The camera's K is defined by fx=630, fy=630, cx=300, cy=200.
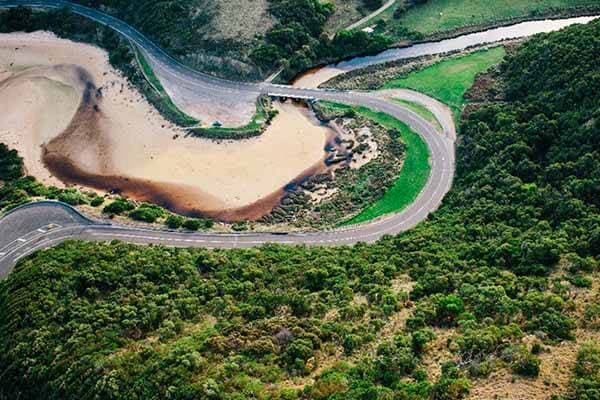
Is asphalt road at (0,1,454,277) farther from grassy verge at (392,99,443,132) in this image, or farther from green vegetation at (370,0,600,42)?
green vegetation at (370,0,600,42)

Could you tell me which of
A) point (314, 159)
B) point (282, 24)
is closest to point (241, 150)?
point (314, 159)

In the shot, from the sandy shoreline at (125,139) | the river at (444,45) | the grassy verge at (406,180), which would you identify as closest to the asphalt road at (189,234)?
the grassy verge at (406,180)

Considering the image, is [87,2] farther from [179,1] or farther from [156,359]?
[156,359]

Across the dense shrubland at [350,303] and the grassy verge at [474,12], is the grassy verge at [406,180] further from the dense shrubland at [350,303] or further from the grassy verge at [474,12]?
the grassy verge at [474,12]

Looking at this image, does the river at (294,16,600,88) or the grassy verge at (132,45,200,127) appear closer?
the grassy verge at (132,45,200,127)

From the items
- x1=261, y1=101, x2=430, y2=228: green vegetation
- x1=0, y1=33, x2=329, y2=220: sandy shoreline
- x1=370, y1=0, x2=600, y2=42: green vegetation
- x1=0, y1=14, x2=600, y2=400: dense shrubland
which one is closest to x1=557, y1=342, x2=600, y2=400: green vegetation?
x1=0, y1=14, x2=600, y2=400: dense shrubland

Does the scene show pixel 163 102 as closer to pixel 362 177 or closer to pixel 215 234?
pixel 215 234
